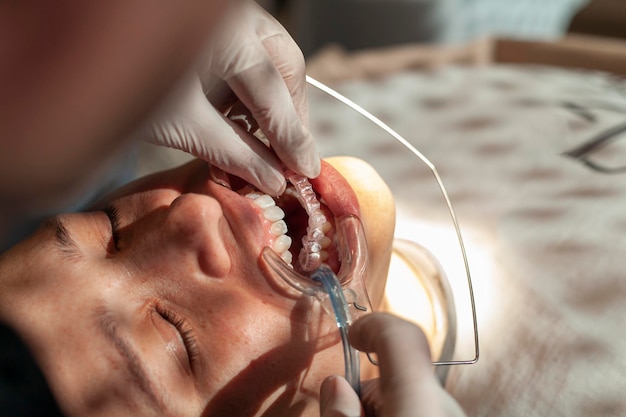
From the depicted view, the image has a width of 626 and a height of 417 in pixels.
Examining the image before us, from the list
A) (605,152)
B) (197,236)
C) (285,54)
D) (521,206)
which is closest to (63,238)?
(197,236)

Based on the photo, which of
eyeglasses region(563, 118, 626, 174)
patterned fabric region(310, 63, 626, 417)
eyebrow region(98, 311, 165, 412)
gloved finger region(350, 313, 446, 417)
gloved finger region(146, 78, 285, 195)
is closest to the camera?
gloved finger region(350, 313, 446, 417)

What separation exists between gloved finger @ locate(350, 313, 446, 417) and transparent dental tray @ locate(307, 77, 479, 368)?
22 centimetres

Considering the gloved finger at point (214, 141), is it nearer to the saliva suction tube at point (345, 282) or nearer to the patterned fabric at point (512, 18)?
the saliva suction tube at point (345, 282)

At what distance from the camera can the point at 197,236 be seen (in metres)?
0.89

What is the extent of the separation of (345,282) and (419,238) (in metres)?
0.43

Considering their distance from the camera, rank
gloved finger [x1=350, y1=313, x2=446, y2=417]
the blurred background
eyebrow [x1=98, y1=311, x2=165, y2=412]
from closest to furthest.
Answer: gloved finger [x1=350, y1=313, x2=446, y2=417] → eyebrow [x1=98, y1=311, x2=165, y2=412] → the blurred background

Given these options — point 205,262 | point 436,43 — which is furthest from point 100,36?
point 436,43

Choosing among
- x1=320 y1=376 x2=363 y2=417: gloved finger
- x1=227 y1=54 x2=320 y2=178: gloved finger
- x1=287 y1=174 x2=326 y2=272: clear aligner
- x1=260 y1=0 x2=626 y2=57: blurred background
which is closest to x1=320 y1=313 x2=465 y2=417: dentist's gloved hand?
x1=320 y1=376 x2=363 y2=417: gloved finger

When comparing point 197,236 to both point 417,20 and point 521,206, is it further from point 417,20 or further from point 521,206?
point 417,20

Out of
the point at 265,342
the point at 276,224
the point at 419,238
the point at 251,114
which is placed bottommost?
the point at 419,238

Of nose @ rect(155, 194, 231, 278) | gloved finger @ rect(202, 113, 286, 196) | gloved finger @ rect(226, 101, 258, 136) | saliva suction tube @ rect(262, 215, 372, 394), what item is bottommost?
saliva suction tube @ rect(262, 215, 372, 394)

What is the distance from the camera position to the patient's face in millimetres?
877

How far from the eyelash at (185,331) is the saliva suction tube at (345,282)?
0.44 feet

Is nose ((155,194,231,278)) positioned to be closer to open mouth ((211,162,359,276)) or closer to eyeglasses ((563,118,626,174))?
open mouth ((211,162,359,276))
